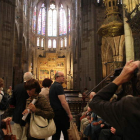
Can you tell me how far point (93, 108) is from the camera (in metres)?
1.14

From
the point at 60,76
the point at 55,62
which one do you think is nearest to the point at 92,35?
the point at 60,76

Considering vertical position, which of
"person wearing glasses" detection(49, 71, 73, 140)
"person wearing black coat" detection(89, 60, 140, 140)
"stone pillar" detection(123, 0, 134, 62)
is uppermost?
"stone pillar" detection(123, 0, 134, 62)

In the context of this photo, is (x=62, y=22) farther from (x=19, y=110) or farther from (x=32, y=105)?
(x=32, y=105)

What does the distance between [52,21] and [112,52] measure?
25867mm

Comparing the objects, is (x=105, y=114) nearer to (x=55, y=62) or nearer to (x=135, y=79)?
(x=135, y=79)

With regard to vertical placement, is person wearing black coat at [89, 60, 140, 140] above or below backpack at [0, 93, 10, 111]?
above

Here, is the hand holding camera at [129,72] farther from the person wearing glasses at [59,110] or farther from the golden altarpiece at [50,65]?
the golden altarpiece at [50,65]

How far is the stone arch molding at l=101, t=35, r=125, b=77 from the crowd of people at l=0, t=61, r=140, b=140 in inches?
310

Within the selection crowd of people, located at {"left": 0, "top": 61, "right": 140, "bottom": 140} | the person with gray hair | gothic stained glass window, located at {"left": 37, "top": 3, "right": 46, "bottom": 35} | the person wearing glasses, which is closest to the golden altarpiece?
gothic stained glass window, located at {"left": 37, "top": 3, "right": 46, "bottom": 35}

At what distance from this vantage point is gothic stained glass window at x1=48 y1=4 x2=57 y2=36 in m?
35.1

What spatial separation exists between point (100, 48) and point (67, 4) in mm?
24975

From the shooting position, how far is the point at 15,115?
2.66m

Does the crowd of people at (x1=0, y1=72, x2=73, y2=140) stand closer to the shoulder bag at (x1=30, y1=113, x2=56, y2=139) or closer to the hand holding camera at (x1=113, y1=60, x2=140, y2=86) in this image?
the shoulder bag at (x1=30, y1=113, x2=56, y2=139)

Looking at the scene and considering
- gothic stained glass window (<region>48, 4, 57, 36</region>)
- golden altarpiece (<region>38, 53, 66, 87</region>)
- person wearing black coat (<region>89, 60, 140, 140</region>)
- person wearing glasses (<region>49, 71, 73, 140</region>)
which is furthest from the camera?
gothic stained glass window (<region>48, 4, 57, 36</region>)
